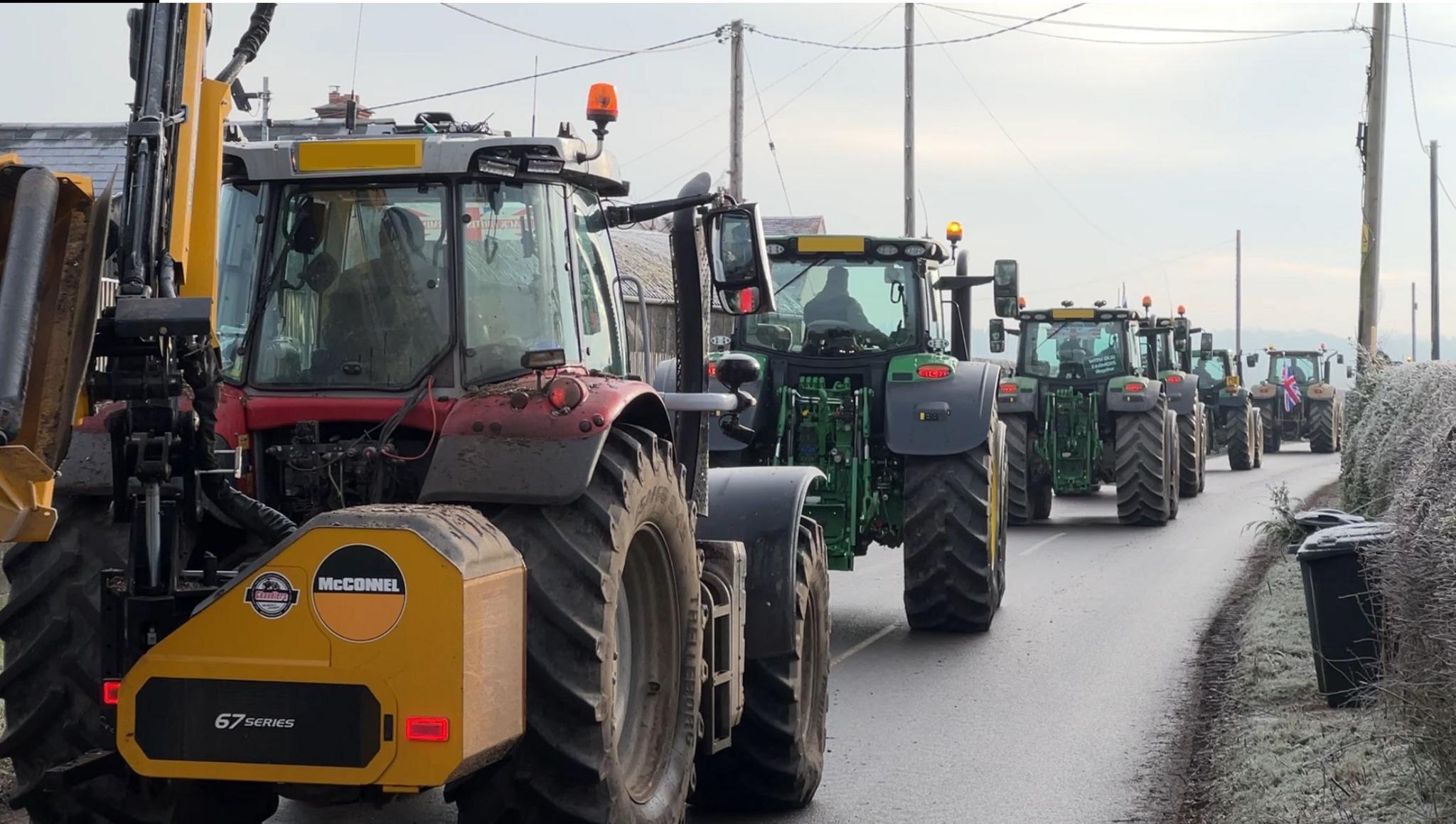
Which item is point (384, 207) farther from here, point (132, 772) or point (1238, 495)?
point (1238, 495)

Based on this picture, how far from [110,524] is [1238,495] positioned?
877 inches

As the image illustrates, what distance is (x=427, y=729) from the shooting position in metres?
4.21

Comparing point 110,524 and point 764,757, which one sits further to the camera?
point 764,757

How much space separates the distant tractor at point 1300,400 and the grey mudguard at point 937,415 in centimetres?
2759

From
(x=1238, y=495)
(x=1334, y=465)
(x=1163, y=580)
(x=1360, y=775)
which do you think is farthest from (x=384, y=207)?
(x=1334, y=465)

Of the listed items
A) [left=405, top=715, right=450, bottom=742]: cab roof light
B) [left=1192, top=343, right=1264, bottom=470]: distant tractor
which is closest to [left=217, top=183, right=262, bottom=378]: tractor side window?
[left=405, top=715, right=450, bottom=742]: cab roof light

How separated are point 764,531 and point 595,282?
1563mm

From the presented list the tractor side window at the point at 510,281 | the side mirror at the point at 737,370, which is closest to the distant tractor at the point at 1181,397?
the side mirror at the point at 737,370

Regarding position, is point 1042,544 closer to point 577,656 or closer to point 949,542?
point 949,542

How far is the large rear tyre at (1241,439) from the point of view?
32.1 m

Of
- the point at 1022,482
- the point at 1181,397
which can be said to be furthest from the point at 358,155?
the point at 1181,397

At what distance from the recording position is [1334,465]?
32.7m

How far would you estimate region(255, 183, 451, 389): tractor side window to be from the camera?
18.5ft

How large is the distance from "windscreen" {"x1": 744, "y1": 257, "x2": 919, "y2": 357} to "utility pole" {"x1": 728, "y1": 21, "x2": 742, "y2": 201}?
16365 millimetres
